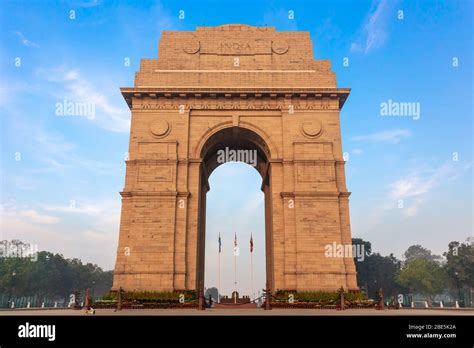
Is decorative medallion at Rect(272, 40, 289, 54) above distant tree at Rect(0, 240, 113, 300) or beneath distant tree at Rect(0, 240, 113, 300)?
above

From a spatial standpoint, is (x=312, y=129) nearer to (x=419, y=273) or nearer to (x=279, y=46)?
(x=279, y=46)
